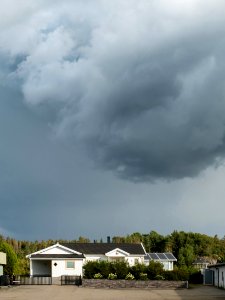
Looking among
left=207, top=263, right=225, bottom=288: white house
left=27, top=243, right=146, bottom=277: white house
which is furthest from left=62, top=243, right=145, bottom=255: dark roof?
left=207, top=263, right=225, bottom=288: white house

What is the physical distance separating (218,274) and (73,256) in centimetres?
1743

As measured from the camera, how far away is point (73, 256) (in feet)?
209


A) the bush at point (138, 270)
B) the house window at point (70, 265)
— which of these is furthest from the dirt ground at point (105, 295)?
the house window at point (70, 265)

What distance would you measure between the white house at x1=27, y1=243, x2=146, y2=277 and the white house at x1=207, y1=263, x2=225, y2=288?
960 cm

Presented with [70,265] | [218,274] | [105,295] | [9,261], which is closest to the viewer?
[105,295]

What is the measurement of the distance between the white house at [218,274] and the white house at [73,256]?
9.60 m

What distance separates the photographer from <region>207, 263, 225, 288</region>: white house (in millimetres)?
53562

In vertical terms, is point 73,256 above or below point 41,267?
above

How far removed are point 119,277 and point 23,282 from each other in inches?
476

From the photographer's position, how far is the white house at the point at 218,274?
53562mm

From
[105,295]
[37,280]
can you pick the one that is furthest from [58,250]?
[105,295]

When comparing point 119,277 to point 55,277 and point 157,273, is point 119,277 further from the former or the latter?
point 55,277

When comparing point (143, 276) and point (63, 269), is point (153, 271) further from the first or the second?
point (63, 269)

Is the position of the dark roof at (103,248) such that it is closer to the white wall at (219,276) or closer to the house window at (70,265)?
the house window at (70,265)
